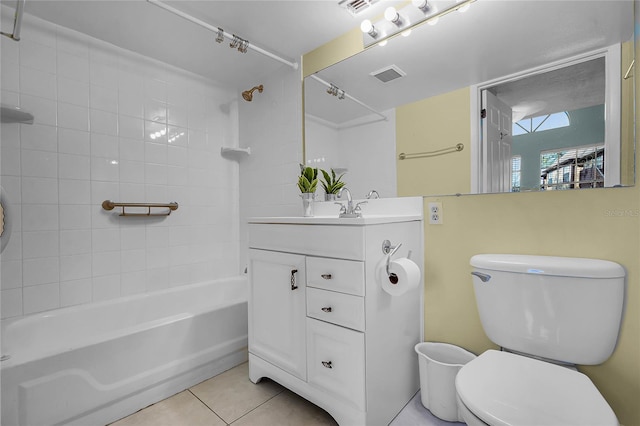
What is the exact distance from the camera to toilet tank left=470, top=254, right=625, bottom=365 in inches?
38.7

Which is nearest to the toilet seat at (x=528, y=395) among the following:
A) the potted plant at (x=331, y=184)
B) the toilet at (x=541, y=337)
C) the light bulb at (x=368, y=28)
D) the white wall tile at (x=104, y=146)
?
the toilet at (x=541, y=337)

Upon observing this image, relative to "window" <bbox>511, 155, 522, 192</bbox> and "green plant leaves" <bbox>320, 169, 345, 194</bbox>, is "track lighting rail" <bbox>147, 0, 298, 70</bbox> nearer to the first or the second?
"green plant leaves" <bbox>320, 169, 345, 194</bbox>

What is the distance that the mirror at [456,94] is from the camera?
1071mm

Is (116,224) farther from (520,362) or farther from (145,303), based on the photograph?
(520,362)

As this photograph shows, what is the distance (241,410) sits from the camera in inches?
55.2

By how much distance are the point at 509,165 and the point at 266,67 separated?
1833mm

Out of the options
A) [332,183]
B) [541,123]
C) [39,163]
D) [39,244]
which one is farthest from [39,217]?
[541,123]

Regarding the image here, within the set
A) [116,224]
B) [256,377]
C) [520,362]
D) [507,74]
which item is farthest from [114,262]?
[507,74]

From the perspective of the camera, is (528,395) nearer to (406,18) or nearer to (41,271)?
(406,18)

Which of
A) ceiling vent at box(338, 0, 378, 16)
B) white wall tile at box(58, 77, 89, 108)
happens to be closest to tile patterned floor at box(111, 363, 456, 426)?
white wall tile at box(58, 77, 89, 108)

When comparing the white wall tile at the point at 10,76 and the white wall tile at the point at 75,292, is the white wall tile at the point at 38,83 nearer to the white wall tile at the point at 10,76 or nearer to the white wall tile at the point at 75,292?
the white wall tile at the point at 10,76

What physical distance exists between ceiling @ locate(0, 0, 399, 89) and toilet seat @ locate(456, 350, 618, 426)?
5.83ft

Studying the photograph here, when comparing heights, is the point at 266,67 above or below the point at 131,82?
above

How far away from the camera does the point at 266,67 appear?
2223mm
